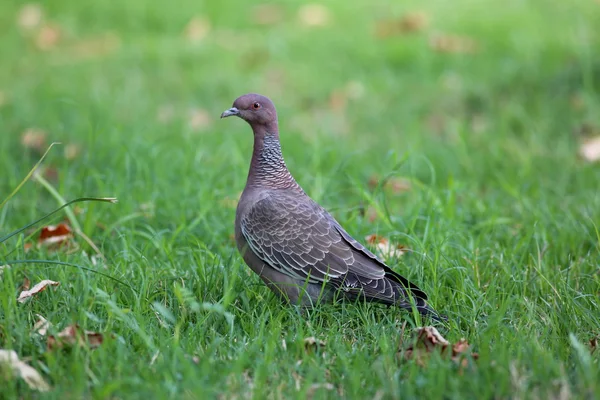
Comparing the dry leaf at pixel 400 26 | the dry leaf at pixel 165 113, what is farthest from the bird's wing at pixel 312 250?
the dry leaf at pixel 400 26

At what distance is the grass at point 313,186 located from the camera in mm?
2797

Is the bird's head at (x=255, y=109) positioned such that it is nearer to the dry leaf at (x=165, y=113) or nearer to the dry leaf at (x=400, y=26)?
the dry leaf at (x=165, y=113)

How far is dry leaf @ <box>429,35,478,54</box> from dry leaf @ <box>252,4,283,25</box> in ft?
7.34

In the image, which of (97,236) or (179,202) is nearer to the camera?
(97,236)

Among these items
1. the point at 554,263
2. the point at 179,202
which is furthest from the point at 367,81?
the point at 554,263

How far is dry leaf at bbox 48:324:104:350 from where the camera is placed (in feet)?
9.20

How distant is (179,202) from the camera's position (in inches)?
184

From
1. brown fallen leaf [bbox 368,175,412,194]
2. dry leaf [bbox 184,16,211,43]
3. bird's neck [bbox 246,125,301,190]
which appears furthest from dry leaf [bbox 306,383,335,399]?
dry leaf [bbox 184,16,211,43]

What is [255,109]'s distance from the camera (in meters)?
3.82

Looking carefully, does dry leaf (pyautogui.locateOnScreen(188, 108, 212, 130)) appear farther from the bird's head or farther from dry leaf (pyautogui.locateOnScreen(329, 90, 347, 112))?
the bird's head

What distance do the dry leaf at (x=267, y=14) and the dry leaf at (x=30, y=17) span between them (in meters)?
2.65

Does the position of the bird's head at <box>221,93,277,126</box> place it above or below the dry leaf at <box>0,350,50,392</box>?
above

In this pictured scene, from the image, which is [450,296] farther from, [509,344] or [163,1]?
[163,1]

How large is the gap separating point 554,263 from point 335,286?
1265 millimetres
